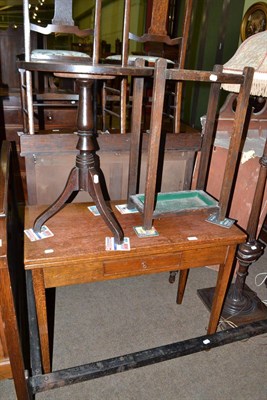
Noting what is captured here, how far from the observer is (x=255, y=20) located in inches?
164

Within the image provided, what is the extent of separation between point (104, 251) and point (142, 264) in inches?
7.2

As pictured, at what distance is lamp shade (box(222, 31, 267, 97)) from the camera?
1314 mm

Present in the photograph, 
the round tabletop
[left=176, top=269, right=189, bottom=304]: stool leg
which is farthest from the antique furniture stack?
[left=176, top=269, right=189, bottom=304]: stool leg

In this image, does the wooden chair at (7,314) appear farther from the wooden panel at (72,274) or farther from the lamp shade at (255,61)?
the lamp shade at (255,61)

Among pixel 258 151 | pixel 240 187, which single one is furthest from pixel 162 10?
pixel 240 187

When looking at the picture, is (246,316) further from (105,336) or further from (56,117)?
(56,117)

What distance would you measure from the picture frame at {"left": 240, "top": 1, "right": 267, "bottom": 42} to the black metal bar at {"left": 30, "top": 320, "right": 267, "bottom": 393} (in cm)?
377

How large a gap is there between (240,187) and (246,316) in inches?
30.0

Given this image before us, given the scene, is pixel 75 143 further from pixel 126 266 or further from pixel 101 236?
pixel 126 266

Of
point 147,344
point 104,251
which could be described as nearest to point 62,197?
point 104,251

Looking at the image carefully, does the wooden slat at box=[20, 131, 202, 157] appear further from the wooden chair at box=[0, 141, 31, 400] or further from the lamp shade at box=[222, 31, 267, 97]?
the lamp shade at box=[222, 31, 267, 97]

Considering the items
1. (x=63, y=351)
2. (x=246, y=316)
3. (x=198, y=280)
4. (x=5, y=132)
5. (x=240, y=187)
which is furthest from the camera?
(x=5, y=132)

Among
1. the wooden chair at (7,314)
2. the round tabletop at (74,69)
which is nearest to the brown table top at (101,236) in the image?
the wooden chair at (7,314)

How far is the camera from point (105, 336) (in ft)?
5.68
